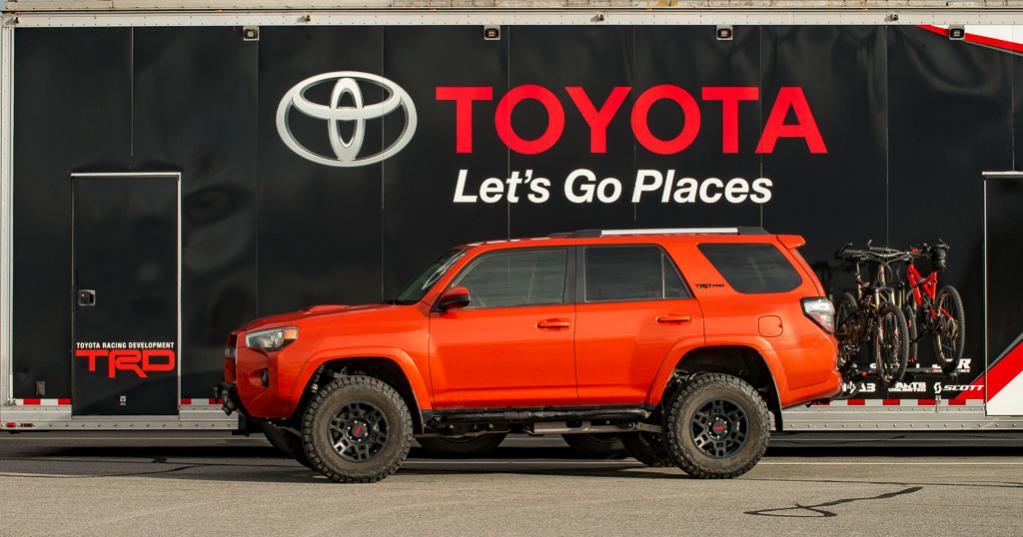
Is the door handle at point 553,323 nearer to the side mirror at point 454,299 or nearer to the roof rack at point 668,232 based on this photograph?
the side mirror at point 454,299

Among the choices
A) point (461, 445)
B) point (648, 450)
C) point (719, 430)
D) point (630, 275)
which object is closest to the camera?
point (719, 430)

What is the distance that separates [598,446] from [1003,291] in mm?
3812

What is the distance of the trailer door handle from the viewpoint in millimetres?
12000

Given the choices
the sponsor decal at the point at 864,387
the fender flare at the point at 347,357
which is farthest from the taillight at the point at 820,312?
the fender flare at the point at 347,357

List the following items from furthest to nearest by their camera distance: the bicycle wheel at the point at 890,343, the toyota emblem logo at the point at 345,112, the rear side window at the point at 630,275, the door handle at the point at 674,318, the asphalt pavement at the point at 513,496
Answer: the toyota emblem logo at the point at 345,112, the bicycle wheel at the point at 890,343, the rear side window at the point at 630,275, the door handle at the point at 674,318, the asphalt pavement at the point at 513,496

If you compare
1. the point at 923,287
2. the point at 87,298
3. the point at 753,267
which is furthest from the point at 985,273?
the point at 87,298

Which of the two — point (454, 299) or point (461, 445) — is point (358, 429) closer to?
point (454, 299)

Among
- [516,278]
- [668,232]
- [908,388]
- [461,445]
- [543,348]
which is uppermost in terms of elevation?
[668,232]

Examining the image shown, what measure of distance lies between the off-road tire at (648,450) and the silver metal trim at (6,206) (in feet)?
17.5

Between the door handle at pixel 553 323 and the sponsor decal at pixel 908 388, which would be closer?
the door handle at pixel 553 323

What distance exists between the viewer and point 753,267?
428 inches

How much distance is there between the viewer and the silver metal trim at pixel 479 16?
1224 centimetres

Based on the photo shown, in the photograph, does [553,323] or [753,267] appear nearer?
[553,323]

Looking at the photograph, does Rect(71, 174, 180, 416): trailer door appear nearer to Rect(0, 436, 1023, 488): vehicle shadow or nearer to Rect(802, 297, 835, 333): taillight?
Rect(0, 436, 1023, 488): vehicle shadow
